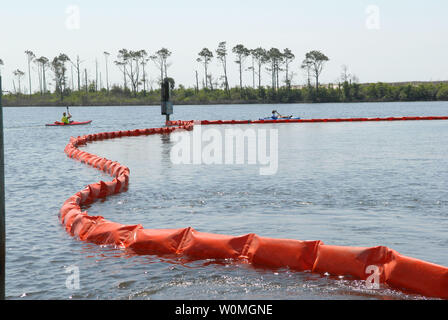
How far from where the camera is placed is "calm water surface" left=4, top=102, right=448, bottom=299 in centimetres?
901

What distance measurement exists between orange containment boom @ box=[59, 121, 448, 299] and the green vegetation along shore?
154693 mm

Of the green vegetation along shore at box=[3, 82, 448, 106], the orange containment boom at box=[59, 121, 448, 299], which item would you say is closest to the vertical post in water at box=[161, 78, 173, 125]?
the orange containment boom at box=[59, 121, 448, 299]

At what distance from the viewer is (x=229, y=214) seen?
577 inches

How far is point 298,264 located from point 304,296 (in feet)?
4.50

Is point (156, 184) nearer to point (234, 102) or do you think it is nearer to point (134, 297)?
point (134, 297)

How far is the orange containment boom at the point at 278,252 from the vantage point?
8562 mm

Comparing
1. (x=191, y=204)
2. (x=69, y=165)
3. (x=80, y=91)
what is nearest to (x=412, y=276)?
(x=191, y=204)

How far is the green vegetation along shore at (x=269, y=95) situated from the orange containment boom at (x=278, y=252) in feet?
508

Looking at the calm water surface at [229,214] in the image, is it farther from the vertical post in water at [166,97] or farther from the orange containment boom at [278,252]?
the vertical post in water at [166,97]

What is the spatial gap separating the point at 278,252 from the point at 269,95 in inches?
6178

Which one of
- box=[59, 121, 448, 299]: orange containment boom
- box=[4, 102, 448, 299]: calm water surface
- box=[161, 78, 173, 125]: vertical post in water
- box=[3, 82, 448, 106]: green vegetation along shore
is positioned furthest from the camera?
box=[3, 82, 448, 106]: green vegetation along shore

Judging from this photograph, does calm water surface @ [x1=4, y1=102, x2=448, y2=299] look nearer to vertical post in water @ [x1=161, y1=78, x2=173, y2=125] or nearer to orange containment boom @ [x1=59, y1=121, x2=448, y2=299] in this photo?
orange containment boom @ [x1=59, y1=121, x2=448, y2=299]

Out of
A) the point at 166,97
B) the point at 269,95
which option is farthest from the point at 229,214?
the point at 269,95

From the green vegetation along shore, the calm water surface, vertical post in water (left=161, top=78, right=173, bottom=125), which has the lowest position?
the calm water surface
